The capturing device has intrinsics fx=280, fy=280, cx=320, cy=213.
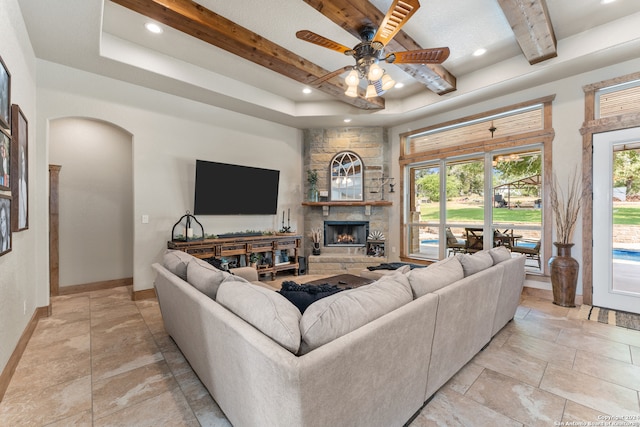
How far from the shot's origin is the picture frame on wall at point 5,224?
6.44 ft

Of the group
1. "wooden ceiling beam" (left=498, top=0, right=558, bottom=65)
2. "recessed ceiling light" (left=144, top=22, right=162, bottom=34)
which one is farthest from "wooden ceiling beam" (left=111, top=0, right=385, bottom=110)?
"wooden ceiling beam" (left=498, top=0, right=558, bottom=65)

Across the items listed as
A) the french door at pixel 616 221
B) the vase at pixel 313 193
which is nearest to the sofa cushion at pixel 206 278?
the vase at pixel 313 193

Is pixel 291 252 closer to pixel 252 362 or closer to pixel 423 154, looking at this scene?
pixel 423 154

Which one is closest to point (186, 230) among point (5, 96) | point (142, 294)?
point (142, 294)

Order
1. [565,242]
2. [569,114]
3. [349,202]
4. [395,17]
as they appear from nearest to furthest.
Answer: [395,17] → [565,242] → [569,114] → [349,202]

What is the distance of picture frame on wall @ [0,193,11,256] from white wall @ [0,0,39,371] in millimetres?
88

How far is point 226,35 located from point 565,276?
16.6 feet

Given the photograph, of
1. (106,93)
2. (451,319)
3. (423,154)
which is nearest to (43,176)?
(106,93)

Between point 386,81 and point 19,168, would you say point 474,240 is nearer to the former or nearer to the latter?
point 386,81

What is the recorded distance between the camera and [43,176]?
10.7ft

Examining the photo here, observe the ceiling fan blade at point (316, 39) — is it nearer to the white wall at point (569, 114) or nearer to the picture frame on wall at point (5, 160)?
the picture frame on wall at point (5, 160)

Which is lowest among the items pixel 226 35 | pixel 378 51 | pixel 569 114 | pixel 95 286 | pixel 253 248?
pixel 95 286

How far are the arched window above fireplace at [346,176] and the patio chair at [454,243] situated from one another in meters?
1.85

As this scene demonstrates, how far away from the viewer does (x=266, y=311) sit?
1.26 meters
